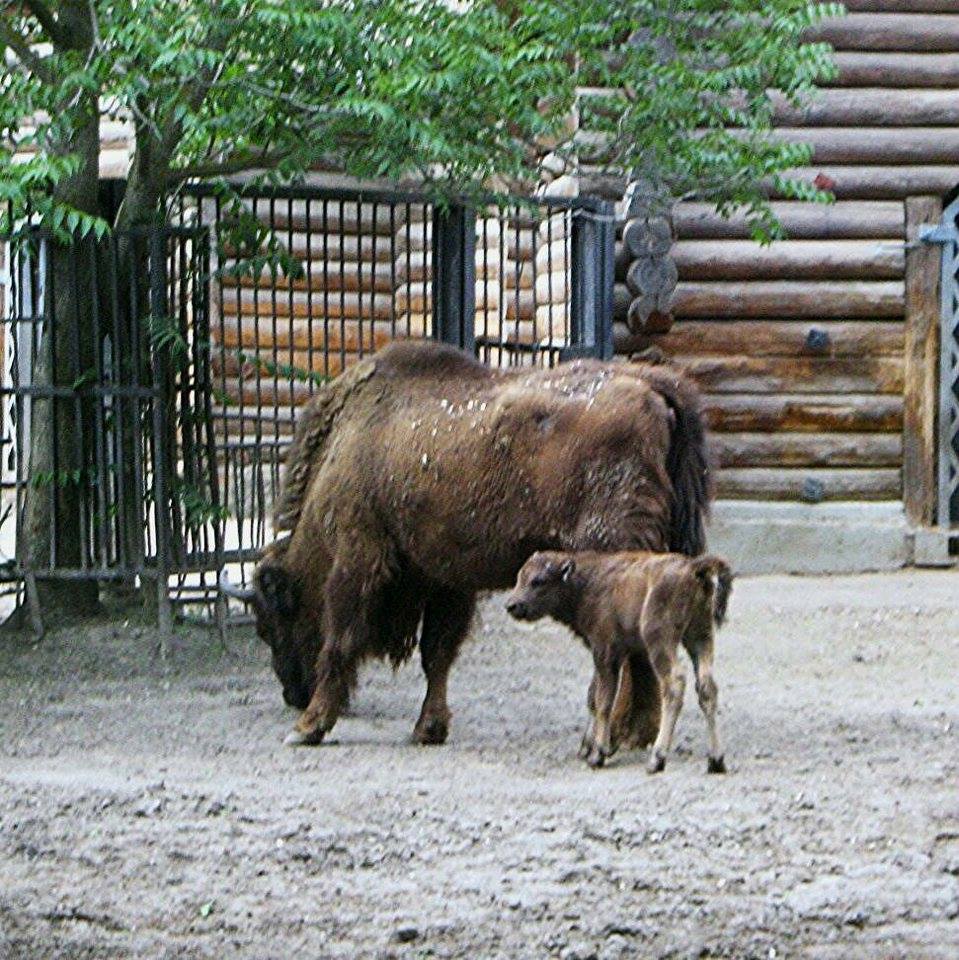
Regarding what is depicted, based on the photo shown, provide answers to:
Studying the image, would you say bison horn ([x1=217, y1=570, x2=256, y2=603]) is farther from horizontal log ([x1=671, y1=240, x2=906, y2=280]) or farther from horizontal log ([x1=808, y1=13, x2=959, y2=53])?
horizontal log ([x1=808, y1=13, x2=959, y2=53])

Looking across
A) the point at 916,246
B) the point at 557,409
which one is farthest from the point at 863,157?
the point at 557,409

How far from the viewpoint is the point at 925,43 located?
1369cm

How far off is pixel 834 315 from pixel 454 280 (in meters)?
3.88

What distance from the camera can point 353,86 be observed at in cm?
868

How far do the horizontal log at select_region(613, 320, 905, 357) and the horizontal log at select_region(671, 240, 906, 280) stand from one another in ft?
1.07

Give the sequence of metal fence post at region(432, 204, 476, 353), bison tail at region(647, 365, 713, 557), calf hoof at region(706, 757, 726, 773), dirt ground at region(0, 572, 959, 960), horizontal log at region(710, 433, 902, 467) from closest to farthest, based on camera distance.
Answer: dirt ground at region(0, 572, 959, 960)
calf hoof at region(706, 757, 726, 773)
bison tail at region(647, 365, 713, 557)
metal fence post at region(432, 204, 476, 353)
horizontal log at region(710, 433, 902, 467)

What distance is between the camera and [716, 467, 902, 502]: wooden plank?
13.4 meters

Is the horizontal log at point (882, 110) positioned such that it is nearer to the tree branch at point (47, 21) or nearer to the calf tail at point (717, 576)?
the tree branch at point (47, 21)

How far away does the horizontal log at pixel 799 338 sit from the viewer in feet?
44.0

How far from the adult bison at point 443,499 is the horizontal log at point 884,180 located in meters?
6.01

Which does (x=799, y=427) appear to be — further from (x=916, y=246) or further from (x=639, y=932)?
(x=639, y=932)

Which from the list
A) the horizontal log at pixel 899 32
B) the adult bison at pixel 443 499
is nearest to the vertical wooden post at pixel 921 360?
the horizontal log at pixel 899 32

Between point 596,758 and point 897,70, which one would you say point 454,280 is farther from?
point 897,70

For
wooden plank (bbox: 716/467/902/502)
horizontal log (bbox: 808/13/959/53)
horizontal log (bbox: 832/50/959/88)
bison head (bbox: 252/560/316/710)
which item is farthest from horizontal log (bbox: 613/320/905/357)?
bison head (bbox: 252/560/316/710)
